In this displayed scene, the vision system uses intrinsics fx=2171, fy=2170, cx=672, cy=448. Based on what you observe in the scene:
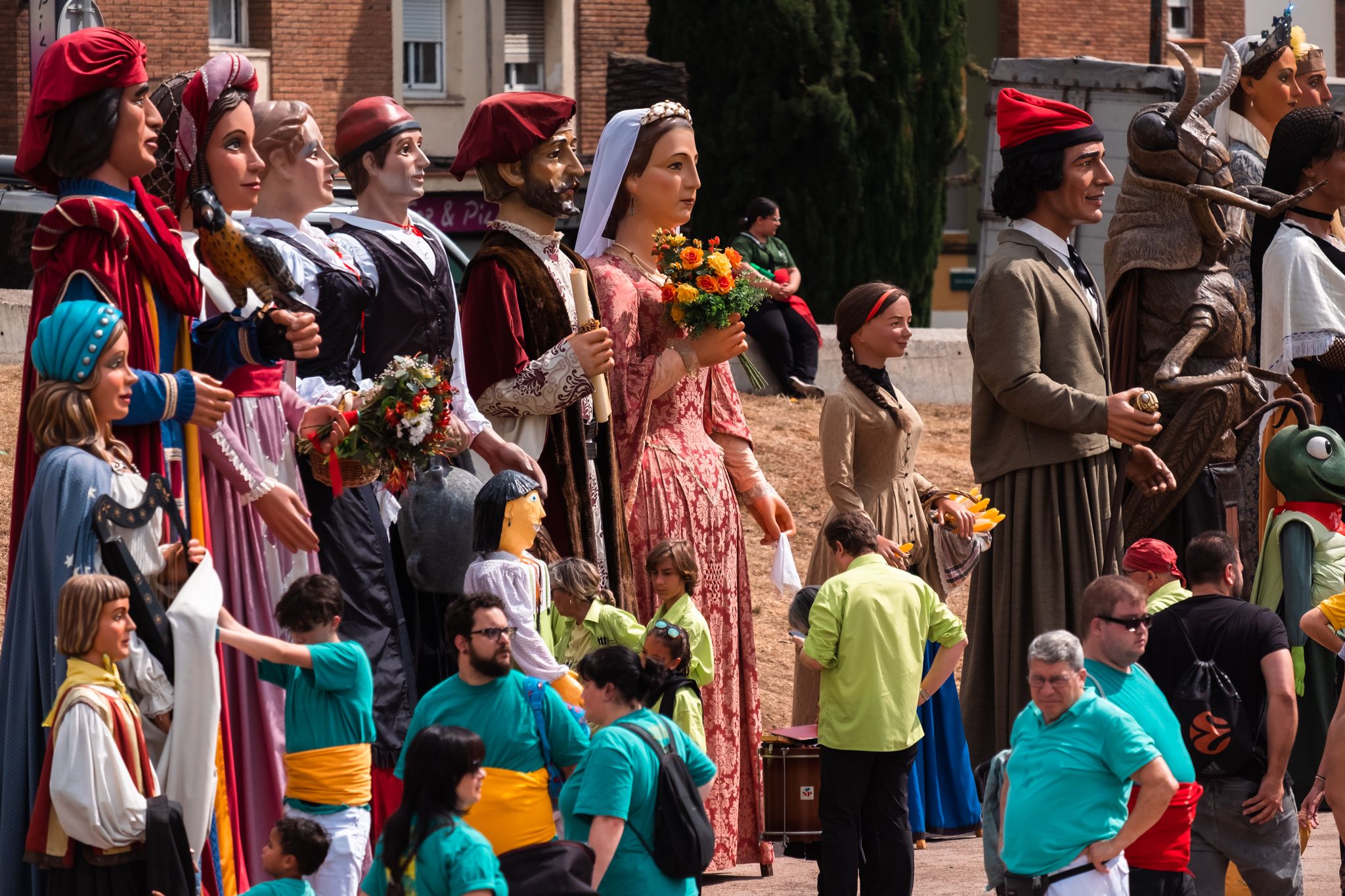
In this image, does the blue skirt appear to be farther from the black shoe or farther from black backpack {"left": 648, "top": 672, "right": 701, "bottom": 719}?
the black shoe

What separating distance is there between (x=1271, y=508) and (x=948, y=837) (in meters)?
1.83

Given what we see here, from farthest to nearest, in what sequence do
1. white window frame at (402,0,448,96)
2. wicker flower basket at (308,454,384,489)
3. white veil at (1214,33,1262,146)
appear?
white window frame at (402,0,448,96)
white veil at (1214,33,1262,146)
wicker flower basket at (308,454,384,489)

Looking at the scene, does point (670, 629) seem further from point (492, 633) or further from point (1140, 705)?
point (1140, 705)

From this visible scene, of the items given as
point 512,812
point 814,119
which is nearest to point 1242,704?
point 512,812

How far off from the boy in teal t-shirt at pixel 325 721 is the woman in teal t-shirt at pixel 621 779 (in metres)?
0.64

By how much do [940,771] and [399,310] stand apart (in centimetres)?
285

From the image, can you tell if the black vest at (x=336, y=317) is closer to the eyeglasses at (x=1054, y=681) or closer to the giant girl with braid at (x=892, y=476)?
the giant girl with braid at (x=892, y=476)

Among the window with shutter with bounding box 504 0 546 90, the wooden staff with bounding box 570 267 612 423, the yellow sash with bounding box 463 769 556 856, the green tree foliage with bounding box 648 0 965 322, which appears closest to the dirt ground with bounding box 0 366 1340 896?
the wooden staff with bounding box 570 267 612 423

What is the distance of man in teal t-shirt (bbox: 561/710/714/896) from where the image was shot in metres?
5.24

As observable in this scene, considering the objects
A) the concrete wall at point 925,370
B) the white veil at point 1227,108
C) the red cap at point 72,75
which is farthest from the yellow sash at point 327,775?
the concrete wall at point 925,370

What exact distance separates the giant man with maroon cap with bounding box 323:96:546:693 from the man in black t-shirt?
2.03 metres

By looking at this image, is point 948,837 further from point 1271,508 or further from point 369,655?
point 369,655

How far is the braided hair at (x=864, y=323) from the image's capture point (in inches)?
316

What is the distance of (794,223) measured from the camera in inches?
992
